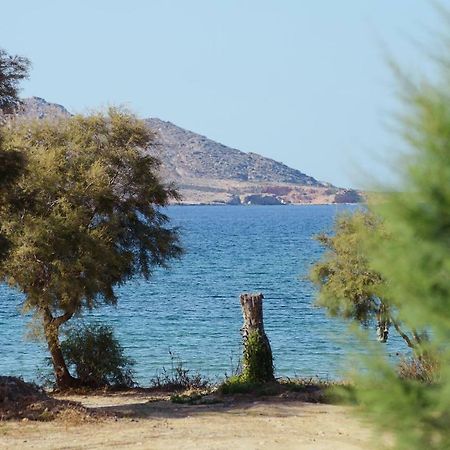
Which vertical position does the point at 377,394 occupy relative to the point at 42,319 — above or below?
above

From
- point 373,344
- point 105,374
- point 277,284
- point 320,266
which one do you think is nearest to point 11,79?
point 105,374

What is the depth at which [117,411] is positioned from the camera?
60.0 ft

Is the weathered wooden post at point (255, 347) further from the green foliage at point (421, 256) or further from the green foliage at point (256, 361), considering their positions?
the green foliage at point (421, 256)

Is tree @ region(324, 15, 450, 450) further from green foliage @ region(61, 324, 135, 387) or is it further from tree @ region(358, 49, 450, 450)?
green foliage @ region(61, 324, 135, 387)

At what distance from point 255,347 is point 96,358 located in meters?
6.19

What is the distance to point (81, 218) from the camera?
83.1ft

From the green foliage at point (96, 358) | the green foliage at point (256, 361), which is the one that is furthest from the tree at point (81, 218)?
the green foliage at point (256, 361)

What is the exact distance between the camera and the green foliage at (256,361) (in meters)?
22.8

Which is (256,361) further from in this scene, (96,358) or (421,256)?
(421,256)

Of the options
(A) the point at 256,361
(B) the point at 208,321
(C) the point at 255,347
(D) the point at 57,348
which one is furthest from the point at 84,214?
(B) the point at 208,321

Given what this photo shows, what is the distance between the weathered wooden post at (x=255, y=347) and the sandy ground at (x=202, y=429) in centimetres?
333

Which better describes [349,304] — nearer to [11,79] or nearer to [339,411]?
[339,411]

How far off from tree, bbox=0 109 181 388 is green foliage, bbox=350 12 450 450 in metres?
19.1

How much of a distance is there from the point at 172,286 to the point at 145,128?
1997 inches
